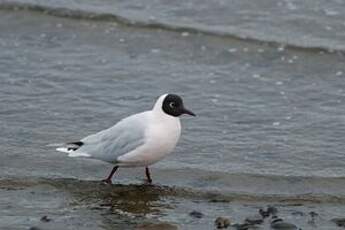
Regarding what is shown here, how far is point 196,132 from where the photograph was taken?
10.1 metres

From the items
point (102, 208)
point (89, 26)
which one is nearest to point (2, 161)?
point (102, 208)

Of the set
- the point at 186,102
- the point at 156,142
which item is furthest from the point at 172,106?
the point at 186,102

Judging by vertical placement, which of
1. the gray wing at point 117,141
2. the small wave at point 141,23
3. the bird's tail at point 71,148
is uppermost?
the small wave at point 141,23

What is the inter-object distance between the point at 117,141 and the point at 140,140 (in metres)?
0.22

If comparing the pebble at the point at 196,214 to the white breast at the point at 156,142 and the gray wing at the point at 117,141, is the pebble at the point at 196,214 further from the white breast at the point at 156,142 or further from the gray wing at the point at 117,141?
the gray wing at the point at 117,141

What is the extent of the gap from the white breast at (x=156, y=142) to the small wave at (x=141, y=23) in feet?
16.3

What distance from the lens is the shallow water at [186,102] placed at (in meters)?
8.43

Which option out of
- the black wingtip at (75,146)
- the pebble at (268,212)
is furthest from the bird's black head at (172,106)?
the pebble at (268,212)

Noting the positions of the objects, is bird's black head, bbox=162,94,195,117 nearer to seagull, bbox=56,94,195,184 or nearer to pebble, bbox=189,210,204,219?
seagull, bbox=56,94,195,184

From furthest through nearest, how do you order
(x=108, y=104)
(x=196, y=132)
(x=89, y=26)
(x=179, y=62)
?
(x=89, y=26)
(x=179, y=62)
(x=108, y=104)
(x=196, y=132)

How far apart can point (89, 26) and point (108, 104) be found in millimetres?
3875

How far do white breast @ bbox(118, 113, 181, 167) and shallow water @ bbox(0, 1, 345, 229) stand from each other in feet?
0.90

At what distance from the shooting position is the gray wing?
8633 millimetres

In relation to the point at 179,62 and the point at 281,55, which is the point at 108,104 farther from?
the point at 281,55
